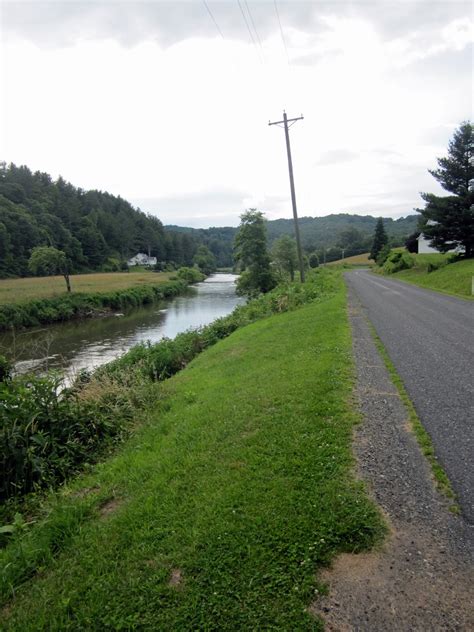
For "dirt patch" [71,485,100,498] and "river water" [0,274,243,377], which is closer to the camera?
"dirt patch" [71,485,100,498]

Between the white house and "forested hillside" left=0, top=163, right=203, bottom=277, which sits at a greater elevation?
"forested hillside" left=0, top=163, right=203, bottom=277

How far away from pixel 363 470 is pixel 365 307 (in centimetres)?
1274

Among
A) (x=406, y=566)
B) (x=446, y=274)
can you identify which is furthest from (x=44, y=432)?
(x=446, y=274)

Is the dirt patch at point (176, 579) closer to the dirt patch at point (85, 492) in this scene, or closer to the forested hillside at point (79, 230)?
the dirt patch at point (85, 492)

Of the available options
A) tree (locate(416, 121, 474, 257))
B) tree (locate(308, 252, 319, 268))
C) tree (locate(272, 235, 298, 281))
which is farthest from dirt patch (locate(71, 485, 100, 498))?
tree (locate(308, 252, 319, 268))

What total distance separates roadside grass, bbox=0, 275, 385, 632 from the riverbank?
25181mm

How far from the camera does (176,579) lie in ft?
8.72

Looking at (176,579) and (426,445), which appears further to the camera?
(426,445)

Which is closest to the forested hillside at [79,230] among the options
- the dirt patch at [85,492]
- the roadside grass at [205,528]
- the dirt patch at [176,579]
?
the roadside grass at [205,528]

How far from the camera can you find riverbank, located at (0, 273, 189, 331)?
28312mm

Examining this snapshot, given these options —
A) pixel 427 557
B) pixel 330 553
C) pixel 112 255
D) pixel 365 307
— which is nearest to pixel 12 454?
pixel 330 553

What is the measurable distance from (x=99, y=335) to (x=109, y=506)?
76.4 feet

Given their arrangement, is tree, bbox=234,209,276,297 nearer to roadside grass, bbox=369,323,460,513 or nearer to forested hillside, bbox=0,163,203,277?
roadside grass, bbox=369,323,460,513

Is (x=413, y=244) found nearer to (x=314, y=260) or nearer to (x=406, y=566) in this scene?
(x=314, y=260)
